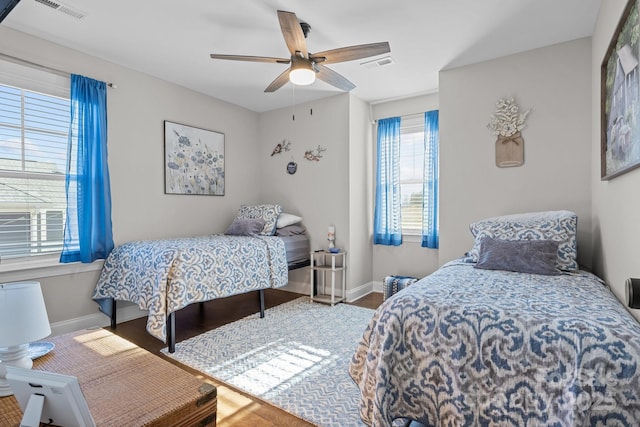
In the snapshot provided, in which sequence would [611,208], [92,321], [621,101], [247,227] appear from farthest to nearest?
[247,227] < [92,321] < [611,208] < [621,101]

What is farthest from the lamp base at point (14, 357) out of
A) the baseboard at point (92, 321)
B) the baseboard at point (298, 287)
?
the baseboard at point (298, 287)

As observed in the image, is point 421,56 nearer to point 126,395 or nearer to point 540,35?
point 540,35

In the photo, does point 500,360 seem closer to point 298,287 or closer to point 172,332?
point 172,332

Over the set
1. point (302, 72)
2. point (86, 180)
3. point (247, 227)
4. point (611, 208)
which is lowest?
point (247, 227)

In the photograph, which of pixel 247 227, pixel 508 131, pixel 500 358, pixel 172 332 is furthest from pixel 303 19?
pixel 172 332

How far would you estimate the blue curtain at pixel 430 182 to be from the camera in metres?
4.07

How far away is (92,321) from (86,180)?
4.41 ft

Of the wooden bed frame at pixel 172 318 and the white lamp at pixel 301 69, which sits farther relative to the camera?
the wooden bed frame at pixel 172 318

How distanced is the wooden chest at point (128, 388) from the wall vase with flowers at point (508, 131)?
10.1 ft

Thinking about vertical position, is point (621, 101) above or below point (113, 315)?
above

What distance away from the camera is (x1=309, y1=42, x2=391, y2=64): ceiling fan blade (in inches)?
90.0

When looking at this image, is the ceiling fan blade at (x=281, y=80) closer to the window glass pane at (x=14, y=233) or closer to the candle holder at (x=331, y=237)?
the candle holder at (x=331, y=237)

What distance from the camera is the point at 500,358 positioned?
1.32m

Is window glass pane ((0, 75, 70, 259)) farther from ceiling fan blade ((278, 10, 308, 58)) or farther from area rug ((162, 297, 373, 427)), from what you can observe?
ceiling fan blade ((278, 10, 308, 58))
